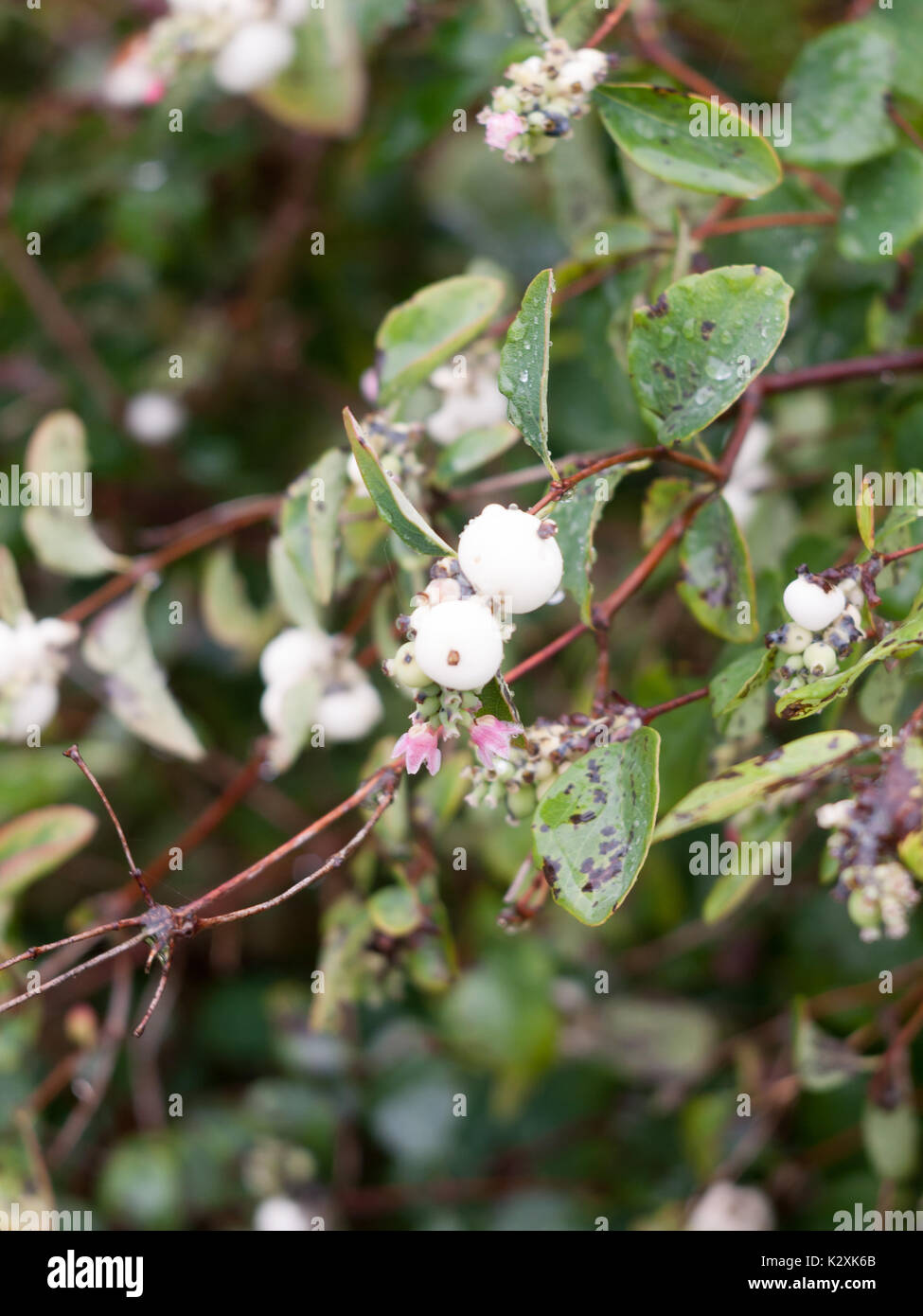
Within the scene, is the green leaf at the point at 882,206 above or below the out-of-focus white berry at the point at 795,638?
above

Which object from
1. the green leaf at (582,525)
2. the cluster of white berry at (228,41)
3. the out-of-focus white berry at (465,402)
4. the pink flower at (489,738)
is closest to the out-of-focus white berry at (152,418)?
the cluster of white berry at (228,41)

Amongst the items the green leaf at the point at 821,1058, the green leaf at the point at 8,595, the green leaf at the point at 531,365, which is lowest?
the green leaf at the point at 821,1058

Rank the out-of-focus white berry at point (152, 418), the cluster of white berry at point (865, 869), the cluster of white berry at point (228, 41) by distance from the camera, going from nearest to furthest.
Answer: the cluster of white berry at point (865, 869)
the cluster of white berry at point (228, 41)
the out-of-focus white berry at point (152, 418)

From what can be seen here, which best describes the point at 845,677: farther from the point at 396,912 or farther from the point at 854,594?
the point at 396,912

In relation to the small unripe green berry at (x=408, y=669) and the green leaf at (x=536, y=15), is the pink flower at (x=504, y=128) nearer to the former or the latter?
the green leaf at (x=536, y=15)

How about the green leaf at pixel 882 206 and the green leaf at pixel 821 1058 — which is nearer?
the green leaf at pixel 882 206

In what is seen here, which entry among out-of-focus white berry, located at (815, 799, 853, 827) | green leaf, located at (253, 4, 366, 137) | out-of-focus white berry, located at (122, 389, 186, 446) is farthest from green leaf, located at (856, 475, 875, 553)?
out-of-focus white berry, located at (122, 389, 186, 446)

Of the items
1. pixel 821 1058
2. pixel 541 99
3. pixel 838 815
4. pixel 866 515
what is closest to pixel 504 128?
pixel 541 99
